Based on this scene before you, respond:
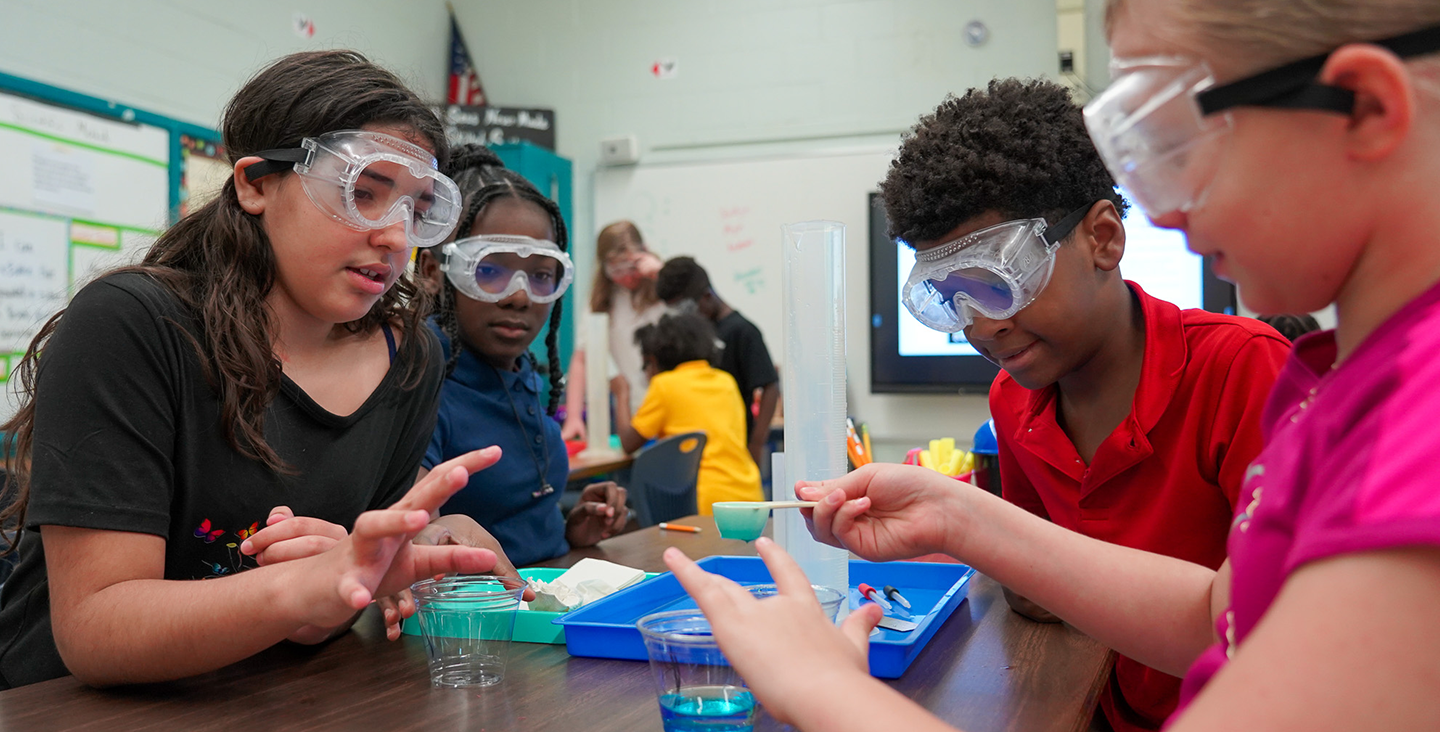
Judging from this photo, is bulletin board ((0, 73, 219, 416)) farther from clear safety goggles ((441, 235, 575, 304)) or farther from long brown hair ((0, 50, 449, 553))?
long brown hair ((0, 50, 449, 553))

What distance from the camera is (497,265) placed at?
2133mm

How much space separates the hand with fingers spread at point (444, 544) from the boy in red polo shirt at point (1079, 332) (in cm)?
75

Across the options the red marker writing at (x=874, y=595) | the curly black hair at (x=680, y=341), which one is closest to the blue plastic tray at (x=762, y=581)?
the red marker writing at (x=874, y=595)

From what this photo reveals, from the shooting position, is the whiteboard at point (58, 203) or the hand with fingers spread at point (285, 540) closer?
the hand with fingers spread at point (285, 540)

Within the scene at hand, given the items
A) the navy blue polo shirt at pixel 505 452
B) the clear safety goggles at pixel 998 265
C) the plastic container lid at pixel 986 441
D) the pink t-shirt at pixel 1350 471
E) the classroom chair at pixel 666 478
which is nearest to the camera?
the pink t-shirt at pixel 1350 471

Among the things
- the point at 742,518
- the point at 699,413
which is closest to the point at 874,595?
the point at 742,518

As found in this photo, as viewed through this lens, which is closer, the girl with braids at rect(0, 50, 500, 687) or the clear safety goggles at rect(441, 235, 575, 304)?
the girl with braids at rect(0, 50, 500, 687)

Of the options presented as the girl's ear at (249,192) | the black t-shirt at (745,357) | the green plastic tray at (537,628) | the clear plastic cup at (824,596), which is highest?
the girl's ear at (249,192)

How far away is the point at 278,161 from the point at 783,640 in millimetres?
1046

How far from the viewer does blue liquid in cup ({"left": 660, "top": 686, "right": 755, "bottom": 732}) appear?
0.85 m

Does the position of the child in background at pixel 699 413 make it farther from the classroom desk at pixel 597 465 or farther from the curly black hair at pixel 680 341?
the classroom desk at pixel 597 465

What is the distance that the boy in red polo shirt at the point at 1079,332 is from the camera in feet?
4.60

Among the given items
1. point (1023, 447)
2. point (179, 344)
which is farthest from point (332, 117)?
point (1023, 447)

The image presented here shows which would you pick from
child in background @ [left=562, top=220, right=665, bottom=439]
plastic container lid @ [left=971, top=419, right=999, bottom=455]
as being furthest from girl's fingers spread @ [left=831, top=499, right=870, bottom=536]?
child in background @ [left=562, top=220, right=665, bottom=439]
